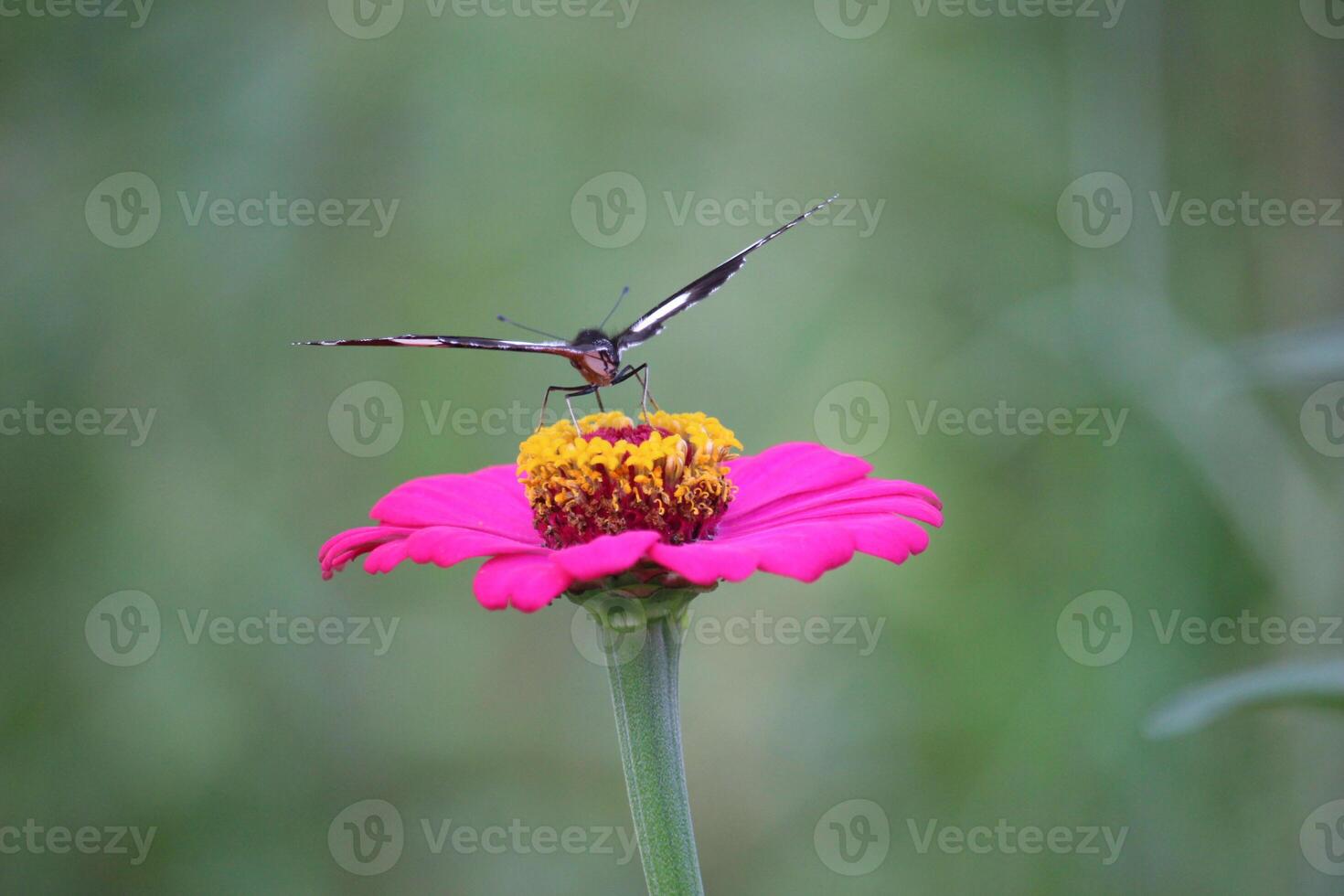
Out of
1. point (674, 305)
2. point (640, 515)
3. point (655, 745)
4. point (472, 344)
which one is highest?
point (674, 305)

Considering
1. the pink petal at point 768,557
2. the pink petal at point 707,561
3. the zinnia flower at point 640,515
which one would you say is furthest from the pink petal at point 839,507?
the pink petal at point 707,561

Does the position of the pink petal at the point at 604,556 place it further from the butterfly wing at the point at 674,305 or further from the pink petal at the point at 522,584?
the butterfly wing at the point at 674,305

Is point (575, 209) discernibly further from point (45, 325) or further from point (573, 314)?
point (45, 325)

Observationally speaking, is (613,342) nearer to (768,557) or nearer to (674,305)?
(674,305)

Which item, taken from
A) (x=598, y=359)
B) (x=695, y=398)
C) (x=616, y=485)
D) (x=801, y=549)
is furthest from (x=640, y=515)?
(x=695, y=398)

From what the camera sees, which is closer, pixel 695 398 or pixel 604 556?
pixel 604 556

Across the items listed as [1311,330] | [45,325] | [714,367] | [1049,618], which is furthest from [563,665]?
[1311,330]
